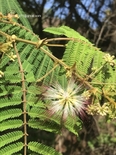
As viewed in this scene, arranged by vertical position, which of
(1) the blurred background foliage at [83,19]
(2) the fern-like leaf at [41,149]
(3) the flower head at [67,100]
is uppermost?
(1) the blurred background foliage at [83,19]

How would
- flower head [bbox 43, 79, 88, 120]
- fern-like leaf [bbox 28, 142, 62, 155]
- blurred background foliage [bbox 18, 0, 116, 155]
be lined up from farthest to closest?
1. blurred background foliage [bbox 18, 0, 116, 155]
2. fern-like leaf [bbox 28, 142, 62, 155]
3. flower head [bbox 43, 79, 88, 120]

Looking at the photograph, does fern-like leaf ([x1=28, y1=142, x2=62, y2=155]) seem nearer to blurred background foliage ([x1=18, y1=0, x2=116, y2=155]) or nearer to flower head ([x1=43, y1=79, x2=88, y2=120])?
flower head ([x1=43, y1=79, x2=88, y2=120])

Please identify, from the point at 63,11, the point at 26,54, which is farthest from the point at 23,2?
the point at 26,54

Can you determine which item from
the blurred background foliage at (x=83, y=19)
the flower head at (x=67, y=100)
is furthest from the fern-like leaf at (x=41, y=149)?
the blurred background foliage at (x=83, y=19)

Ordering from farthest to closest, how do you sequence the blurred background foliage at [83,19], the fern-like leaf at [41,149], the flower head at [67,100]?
1. the blurred background foliage at [83,19]
2. the fern-like leaf at [41,149]
3. the flower head at [67,100]

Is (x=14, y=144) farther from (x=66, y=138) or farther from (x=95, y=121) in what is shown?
(x=66, y=138)

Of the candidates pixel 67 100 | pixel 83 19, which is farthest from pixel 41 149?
pixel 83 19

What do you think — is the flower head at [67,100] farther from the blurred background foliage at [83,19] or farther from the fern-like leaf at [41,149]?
the blurred background foliage at [83,19]

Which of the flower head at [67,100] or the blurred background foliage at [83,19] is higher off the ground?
the blurred background foliage at [83,19]

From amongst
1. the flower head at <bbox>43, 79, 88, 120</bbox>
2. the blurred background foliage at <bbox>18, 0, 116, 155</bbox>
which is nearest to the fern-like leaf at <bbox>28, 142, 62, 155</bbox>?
the flower head at <bbox>43, 79, 88, 120</bbox>
